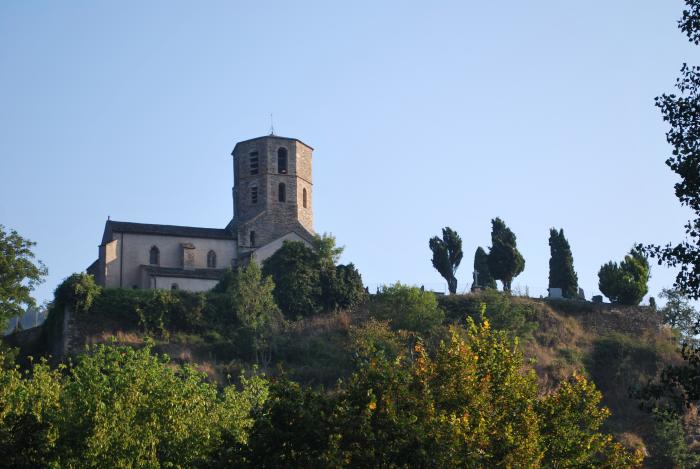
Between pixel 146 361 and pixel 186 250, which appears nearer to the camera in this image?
pixel 146 361

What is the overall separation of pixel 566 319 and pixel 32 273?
2862 cm

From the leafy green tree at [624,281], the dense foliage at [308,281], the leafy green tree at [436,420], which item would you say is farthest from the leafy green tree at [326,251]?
the leafy green tree at [436,420]

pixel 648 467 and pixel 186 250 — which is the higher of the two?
pixel 186 250

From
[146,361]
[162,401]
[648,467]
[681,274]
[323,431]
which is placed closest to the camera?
[681,274]

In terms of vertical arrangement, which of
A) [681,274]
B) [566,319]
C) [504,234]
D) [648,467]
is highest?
[504,234]

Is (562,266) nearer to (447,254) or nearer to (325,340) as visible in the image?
(447,254)

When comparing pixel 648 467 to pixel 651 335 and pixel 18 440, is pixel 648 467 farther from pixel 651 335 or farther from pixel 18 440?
pixel 18 440

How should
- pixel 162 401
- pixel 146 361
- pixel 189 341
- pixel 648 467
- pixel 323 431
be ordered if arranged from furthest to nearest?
pixel 189 341 < pixel 648 467 < pixel 146 361 < pixel 162 401 < pixel 323 431

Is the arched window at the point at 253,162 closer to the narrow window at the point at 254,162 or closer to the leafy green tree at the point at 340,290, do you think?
the narrow window at the point at 254,162

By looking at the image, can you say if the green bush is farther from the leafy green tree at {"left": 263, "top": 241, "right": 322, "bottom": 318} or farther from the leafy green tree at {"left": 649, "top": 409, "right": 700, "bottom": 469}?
the leafy green tree at {"left": 649, "top": 409, "right": 700, "bottom": 469}

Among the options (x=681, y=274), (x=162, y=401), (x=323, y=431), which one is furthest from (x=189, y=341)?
(x=681, y=274)

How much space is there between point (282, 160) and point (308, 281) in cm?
1215

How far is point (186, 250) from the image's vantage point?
7150 centimetres

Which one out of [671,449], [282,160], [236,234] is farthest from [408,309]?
[282,160]
